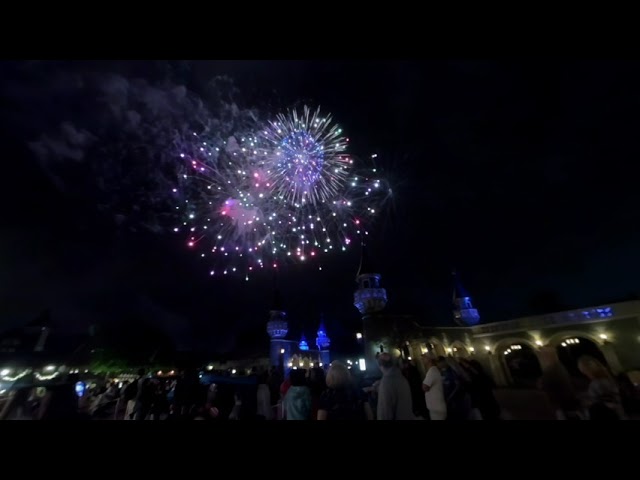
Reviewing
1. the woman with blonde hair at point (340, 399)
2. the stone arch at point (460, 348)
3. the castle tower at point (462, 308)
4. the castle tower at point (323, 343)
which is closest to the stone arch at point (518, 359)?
the stone arch at point (460, 348)

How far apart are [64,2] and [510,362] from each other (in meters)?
37.4

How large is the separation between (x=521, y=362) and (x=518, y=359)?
1.10 ft

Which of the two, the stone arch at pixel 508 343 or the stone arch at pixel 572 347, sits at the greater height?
the stone arch at pixel 508 343

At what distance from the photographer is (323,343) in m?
55.9

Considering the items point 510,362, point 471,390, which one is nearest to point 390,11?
point 471,390

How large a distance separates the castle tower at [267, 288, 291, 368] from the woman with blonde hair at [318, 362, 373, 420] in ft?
137

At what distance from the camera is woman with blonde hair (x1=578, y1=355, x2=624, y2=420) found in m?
4.26

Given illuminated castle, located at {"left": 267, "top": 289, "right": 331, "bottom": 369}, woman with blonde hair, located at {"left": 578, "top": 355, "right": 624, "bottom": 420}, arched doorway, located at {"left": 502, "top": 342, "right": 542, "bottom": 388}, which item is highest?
illuminated castle, located at {"left": 267, "top": 289, "right": 331, "bottom": 369}

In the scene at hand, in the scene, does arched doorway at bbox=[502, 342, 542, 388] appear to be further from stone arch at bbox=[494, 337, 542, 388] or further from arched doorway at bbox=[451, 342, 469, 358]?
arched doorway at bbox=[451, 342, 469, 358]

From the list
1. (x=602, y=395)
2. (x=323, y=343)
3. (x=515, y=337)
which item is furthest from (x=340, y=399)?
(x=323, y=343)

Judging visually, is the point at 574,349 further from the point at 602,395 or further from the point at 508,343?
the point at 602,395

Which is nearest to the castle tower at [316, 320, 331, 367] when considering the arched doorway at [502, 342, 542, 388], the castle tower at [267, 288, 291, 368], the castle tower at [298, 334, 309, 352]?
the castle tower at [298, 334, 309, 352]

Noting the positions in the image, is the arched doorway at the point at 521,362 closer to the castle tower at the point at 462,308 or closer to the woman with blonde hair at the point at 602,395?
the castle tower at the point at 462,308

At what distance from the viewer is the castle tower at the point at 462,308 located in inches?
1535
